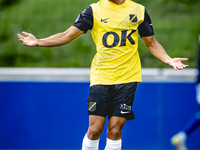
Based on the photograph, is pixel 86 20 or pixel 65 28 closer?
pixel 86 20

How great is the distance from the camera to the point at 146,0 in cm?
675

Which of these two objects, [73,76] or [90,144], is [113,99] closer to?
[90,144]

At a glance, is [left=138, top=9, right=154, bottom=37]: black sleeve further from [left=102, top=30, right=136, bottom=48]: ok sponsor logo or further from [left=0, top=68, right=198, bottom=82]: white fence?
[left=0, top=68, right=198, bottom=82]: white fence

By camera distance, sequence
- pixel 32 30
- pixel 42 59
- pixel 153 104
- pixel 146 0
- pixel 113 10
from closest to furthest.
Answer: pixel 113 10
pixel 153 104
pixel 42 59
pixel 32 30
pixel 146 0

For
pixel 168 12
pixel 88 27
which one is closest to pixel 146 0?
pixel 168 12

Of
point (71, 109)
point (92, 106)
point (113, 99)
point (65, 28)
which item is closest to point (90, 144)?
point (92, 106)

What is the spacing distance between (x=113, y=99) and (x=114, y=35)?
596mm

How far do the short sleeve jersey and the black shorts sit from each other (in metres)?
0.05

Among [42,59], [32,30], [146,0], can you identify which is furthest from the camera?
[146,0]

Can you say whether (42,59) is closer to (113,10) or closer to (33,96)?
(33,96)

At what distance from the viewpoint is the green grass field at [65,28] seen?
5758 millimetres

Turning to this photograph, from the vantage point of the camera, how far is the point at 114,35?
2.55 m

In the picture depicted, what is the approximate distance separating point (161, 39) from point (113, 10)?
3.59 m

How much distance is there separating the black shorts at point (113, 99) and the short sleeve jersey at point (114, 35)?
0.05 meters
